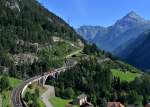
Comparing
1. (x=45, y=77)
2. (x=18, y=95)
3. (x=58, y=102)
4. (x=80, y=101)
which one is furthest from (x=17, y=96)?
(x=45, y=77)

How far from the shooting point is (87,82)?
176 meters

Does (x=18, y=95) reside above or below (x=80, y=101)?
above

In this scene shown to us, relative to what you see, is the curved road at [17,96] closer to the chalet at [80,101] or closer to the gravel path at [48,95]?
the gravel path at [48,95]

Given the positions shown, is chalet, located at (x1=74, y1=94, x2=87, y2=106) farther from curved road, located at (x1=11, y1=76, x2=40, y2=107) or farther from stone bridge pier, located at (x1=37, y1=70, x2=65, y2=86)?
stone bridge pier, located at (x1=37, y1=70, x2=65, y2=86)

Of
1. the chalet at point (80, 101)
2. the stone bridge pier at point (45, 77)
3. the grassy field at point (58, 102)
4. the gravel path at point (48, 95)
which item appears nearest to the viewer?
the gravel path at point (48, 95)

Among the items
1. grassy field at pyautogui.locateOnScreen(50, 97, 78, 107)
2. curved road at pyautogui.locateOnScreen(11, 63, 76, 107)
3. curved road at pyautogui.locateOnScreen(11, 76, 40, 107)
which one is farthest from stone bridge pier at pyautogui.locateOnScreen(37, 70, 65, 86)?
curved road at pyautogui.locateOnScreen(11, 76, 40, 107)

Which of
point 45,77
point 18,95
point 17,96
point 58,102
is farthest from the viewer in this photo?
point 45,77

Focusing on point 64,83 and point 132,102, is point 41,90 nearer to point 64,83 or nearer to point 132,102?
point 64,83

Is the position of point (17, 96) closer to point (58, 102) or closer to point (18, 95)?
point (18, 95)

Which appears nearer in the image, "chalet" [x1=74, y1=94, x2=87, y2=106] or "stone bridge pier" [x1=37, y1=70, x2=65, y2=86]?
"chalet" [x1=74, y1=94, x2=87, y2=106]

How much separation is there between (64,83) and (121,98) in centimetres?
2221

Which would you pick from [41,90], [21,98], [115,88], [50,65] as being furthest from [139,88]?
[21,98]

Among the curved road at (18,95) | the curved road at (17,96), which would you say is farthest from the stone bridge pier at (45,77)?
the curved road at (17,96)

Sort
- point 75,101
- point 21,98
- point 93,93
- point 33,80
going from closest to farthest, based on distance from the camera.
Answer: point 21,98
point 75,101
point 33,80
point 93,93
